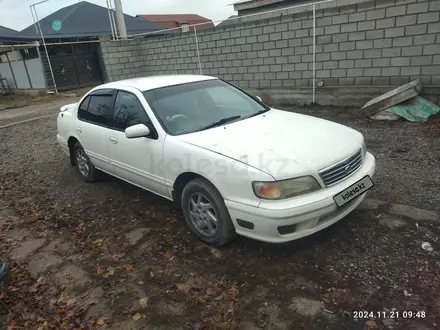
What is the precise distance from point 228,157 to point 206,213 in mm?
601

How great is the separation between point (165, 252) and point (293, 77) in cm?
645

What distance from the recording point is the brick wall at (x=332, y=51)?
6.59m

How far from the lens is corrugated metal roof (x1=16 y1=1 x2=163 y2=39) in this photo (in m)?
18.9

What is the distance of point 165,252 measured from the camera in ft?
10.6

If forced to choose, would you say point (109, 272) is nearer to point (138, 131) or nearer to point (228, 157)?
point (138, 131)

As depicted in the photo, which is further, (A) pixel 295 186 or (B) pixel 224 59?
(B) pixel 224 59

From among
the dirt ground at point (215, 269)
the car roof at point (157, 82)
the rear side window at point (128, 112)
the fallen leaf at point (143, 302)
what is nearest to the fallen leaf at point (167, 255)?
the dirt ground at point (215, 269)

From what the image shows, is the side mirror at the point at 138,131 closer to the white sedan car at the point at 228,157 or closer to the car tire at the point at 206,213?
the white sedan car at the point at 228,157

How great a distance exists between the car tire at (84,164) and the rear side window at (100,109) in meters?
0.62

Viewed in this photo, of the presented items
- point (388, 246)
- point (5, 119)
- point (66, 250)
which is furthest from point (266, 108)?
point (5, 119)

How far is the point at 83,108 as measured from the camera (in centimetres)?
478

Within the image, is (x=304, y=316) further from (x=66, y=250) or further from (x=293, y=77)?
(x=293, y=77)

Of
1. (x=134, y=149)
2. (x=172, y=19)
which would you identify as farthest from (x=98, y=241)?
(x=172, y=19)

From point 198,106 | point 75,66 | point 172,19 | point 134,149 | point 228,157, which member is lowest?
point 134,149
